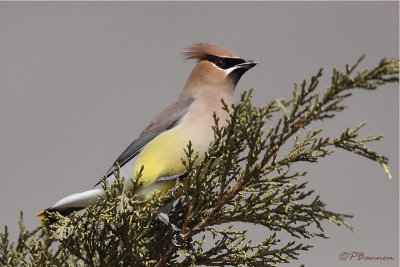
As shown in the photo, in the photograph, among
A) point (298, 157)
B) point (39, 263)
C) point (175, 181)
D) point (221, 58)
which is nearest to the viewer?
point (298, 157)

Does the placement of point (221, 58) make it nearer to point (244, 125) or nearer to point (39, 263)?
point (244, 125)

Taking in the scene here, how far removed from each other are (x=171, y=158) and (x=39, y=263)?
35.8 inches

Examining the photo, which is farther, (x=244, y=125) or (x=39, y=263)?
(x=39, y=263)

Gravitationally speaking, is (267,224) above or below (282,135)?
below

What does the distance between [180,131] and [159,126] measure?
0.25m

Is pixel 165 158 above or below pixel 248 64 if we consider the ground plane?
below

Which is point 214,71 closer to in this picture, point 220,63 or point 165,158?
point 220,63

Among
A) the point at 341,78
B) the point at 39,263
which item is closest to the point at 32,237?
the point at 39,263

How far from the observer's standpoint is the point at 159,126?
10.7 ft

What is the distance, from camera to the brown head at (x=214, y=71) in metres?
3.28

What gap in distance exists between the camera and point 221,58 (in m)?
3.42

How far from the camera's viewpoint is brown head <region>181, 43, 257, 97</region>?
129 inches

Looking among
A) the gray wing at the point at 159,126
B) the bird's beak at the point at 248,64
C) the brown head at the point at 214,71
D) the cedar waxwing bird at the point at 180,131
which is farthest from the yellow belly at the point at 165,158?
the bird's beak at the point at 248,64

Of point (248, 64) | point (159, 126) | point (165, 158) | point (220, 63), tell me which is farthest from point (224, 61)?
point (165, 158)
